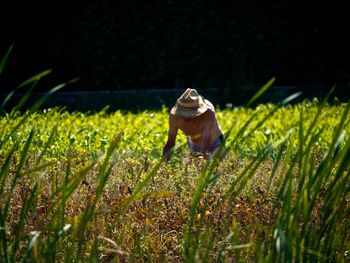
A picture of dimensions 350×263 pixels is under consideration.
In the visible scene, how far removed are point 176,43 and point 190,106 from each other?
6016 mm

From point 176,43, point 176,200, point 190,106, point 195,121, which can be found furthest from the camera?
point 176,43

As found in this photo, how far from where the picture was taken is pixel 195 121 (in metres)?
6.73

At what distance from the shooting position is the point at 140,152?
6.99 m

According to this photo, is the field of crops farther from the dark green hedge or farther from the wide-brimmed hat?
the dark green hedge

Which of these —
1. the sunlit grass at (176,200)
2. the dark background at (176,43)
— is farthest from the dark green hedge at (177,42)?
the sunlit grass at (176,200)

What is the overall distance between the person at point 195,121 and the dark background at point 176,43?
5.60 metres

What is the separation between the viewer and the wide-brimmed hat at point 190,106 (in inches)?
260

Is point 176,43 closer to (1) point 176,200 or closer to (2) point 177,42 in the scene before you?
(2) point 177,42

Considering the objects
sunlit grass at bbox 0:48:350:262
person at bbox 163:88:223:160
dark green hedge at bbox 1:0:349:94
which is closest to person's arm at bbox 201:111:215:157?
person at bbox 163:88:223:160

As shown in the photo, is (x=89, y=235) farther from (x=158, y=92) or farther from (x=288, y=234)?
(x=158, y=92)

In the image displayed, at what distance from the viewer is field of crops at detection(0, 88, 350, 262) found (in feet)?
9.86

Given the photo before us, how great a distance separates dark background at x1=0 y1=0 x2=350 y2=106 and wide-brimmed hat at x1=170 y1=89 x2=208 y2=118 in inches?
224

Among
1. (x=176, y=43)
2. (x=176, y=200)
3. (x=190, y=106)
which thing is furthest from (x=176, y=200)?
(x=176, y=43)

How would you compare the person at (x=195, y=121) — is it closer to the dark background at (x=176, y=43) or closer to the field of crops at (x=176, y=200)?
the field of crops at (x=176, y=200)
